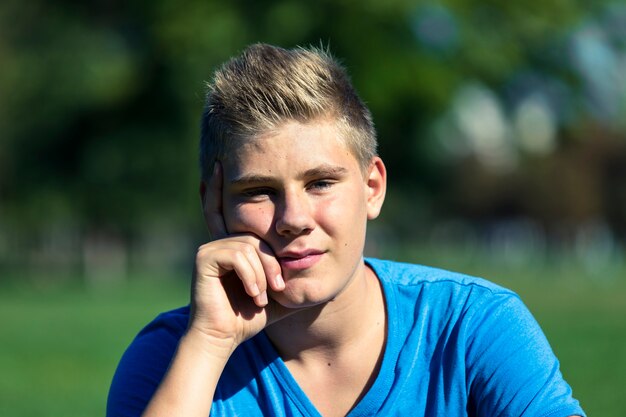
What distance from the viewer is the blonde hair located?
2904 millimetres

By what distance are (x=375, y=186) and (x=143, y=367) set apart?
92 cm

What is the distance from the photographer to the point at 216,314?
118 inches

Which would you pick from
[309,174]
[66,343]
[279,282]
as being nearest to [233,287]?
[279,282]

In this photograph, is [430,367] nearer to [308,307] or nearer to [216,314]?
[308,307]

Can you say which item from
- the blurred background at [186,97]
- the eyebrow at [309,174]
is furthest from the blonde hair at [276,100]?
the blurred background at [186,97]

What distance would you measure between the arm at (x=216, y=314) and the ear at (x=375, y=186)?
1.34 feet

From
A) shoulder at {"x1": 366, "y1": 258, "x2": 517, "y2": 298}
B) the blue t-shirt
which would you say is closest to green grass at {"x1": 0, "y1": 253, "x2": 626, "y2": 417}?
shoulder at {"x1": 366, "y1": 258, "x2": 517, "y2": 298}

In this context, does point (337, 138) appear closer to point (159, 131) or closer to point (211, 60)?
point (211, 60)

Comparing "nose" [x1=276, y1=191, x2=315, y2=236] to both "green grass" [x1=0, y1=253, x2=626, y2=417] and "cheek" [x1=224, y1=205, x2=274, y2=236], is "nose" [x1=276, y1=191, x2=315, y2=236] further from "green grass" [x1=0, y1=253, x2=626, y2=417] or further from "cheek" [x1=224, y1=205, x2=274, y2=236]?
"green grass" [x1=0, y1=253, x2=626, y2=417]

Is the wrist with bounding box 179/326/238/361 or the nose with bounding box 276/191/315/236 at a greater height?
the nose with bounding box 276/191/315/236

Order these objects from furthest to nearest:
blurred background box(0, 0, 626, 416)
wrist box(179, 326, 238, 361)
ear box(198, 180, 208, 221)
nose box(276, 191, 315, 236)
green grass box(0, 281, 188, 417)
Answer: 1. blurred background box(0, 0, 626, 416)
2. green grass box(0, 281, 188, 417)
3. ear box(198, 180, 208, 221)
4. wrist box(179, 326, 238, 361)
5. nose box(276, 191, 315, 236)

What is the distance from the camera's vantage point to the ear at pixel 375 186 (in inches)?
124

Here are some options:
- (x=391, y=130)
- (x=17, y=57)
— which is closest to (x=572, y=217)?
(x=391, y=130)

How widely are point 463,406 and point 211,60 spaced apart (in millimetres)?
21014
